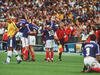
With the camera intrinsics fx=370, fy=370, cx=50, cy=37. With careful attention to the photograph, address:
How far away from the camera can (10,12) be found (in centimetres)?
3619

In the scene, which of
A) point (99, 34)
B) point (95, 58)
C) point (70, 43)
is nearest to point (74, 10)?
point (70, 43)

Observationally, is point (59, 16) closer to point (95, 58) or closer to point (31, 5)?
point (31, 5)

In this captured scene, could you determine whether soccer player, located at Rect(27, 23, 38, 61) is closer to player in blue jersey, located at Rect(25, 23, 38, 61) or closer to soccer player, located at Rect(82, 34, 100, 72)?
Result: player in blue jersey, located at Rect(25, 23, 38, 61)

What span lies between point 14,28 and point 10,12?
63.4ft

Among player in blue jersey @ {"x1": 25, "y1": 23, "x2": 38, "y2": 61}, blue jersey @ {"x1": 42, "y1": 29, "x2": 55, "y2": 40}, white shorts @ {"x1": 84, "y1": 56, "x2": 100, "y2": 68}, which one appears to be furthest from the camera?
blue jersey @ {"x1": 42, "y1": 29, "x2": 55, "y2": 40}

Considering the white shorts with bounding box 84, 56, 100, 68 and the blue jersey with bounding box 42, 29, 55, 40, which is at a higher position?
the blue jersey with bounding box 42, 29, 55, 40

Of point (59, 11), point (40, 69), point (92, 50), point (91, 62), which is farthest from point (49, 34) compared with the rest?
point (59, 11)

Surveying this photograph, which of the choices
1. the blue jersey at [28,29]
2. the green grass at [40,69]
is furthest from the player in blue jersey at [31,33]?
the green grass at [40,69]

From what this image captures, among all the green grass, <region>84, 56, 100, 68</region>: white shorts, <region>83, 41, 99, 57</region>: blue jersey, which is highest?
<region>83, 41, 99, 57</region>: blue jersey

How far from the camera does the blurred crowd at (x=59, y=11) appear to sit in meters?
31.0

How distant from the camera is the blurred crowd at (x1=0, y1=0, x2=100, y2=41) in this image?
31.0m

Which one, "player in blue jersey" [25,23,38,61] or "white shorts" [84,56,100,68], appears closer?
"white shorts" [84,56,100,68]

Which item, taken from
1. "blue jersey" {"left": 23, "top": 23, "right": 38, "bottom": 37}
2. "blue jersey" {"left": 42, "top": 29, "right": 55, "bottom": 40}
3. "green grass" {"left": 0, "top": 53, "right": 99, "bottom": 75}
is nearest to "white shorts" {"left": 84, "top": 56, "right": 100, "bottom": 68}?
"green grass" {"left": 0, "top": 53, "right": 99, "bottom": 75}

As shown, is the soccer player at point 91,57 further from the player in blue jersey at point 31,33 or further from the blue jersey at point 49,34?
the blue jersey at point 49,34
